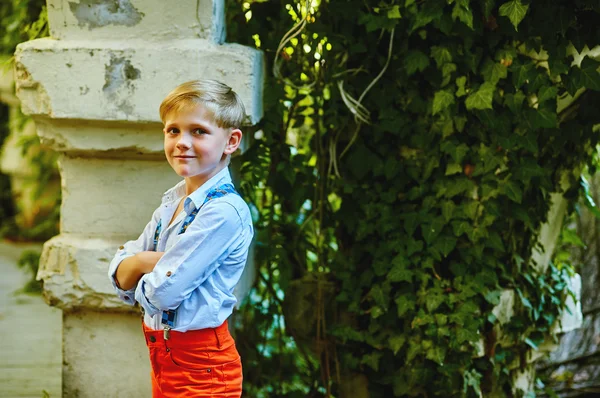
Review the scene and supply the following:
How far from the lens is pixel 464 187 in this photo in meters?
2.64

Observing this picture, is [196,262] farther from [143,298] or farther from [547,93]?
[547,93]

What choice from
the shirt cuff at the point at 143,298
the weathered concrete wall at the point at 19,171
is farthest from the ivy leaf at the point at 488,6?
the weathered concrete wall at the point at 19,171

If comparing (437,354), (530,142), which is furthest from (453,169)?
(437,354)

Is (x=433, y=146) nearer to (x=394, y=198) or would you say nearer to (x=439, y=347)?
(x=394, y=198)

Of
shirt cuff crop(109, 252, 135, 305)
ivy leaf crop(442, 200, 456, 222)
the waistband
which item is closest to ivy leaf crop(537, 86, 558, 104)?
ivy leaf crop(442, 200, 456, 222)

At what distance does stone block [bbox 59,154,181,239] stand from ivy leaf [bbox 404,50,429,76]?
87 cm

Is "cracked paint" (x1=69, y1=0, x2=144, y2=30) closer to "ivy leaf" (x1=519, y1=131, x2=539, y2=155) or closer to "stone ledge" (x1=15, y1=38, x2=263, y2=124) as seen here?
"stone ledge" (x1=15, y1=38, x2=263, y2=124)

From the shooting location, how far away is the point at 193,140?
6.31 ft

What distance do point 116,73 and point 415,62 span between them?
100 cm

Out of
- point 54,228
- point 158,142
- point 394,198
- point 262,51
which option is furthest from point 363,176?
point 54,228

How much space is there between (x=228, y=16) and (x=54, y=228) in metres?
3.12

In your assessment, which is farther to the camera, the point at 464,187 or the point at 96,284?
the point at 464,187

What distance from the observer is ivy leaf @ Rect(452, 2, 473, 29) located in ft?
7.82

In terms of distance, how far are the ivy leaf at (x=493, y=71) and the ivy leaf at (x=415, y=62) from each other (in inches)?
7.8
